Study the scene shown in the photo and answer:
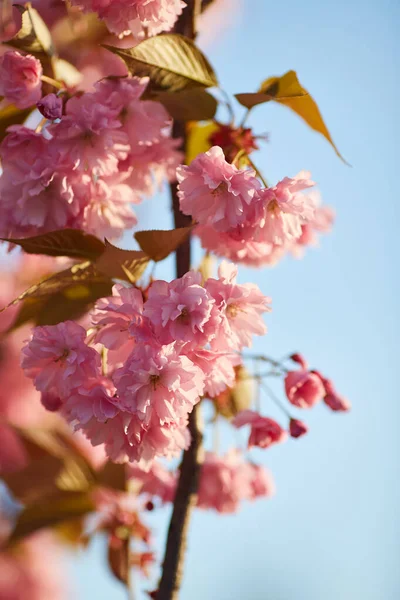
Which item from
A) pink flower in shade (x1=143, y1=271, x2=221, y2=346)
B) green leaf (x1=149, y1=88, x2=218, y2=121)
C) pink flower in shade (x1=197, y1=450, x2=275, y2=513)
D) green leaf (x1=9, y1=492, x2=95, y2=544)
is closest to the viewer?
pink flower in shade (x1=143, y1=271, x2=221, y2=346)

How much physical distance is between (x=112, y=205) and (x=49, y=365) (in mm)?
253

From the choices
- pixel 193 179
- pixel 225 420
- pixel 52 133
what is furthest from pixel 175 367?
pixel 225 420

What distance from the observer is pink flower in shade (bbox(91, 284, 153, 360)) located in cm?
77

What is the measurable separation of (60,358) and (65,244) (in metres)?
0.14

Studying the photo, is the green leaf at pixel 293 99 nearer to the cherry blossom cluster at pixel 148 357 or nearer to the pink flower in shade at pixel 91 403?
the cherry blossom cluster at pixel 148 357

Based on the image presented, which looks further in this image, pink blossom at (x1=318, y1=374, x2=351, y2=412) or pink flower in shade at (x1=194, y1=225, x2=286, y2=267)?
pink blossom at (x1=318, y1=374, x2=351, y2=412)

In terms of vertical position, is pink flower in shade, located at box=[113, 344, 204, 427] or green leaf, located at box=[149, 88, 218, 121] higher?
green leaf, located at box=[149, 88, 218, 121]

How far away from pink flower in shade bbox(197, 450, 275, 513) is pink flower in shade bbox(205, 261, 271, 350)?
2.24ft

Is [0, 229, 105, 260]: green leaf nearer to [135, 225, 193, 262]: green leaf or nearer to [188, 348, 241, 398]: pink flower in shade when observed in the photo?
[135, 225, 193, 262]: green leaf

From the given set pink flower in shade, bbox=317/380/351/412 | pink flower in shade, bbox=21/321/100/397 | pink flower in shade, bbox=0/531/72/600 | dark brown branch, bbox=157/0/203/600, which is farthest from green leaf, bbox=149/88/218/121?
pink flower in shade, bbox=0/531/72/600

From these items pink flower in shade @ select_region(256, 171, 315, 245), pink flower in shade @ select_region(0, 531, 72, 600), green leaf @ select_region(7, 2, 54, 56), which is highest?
green leaf @ select_region(7, 2, 54, 56)

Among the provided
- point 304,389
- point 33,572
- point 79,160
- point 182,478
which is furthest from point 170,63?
point 33,572

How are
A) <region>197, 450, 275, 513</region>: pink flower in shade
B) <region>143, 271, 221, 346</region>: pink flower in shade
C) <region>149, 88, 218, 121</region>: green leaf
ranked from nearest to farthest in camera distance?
<region>143, 271, 221, 346</region>: pink flower in shade < <region>149, 88, 218, 121</region>: green leaf < <region>197, 450, 275, 513</region>: pink flower in shade

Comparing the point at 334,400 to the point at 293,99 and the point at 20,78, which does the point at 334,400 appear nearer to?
the point at 293,99
